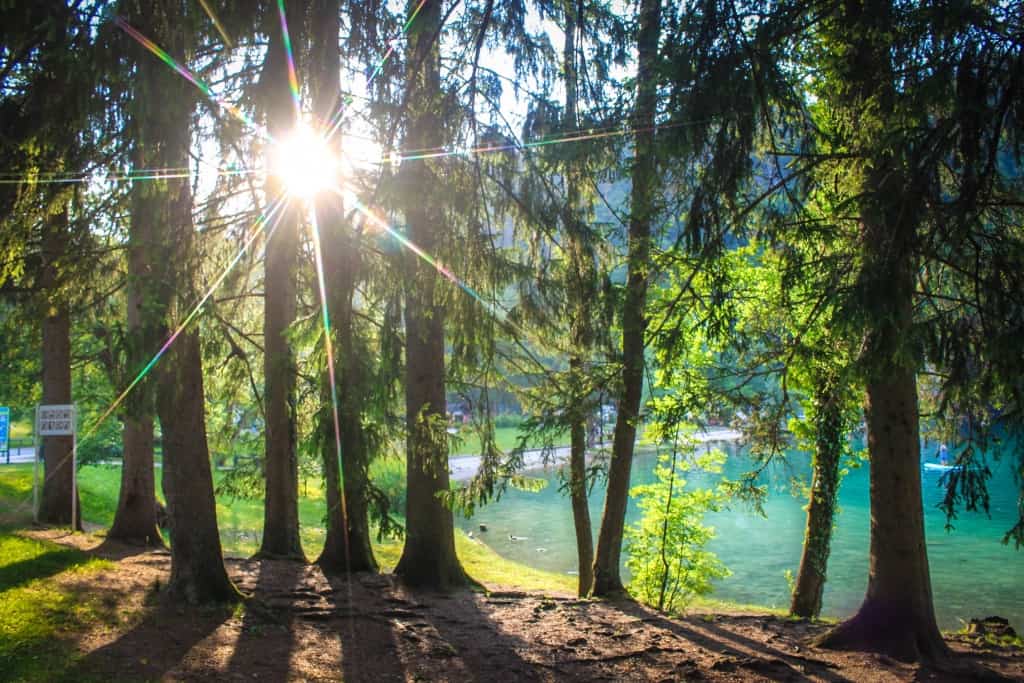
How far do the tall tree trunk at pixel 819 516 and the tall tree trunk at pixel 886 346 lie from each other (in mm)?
3531

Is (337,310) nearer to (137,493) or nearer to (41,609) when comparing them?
(41,609)

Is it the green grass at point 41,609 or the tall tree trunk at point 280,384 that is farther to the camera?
the tall tree trunk at point 280,384

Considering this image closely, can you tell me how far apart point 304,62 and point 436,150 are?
2.30 metres

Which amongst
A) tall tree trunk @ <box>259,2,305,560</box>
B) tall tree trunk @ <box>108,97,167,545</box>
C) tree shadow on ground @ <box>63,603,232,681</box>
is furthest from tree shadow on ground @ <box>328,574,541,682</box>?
tall tree trunk @ <box>108,97,167,545</box>

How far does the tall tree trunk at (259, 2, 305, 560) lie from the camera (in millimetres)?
8078

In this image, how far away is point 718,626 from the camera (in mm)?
7637

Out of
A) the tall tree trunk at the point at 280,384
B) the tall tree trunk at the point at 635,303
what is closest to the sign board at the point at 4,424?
the tall tree trunk at the point at 280,384

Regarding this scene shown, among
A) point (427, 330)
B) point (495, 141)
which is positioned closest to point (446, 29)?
point (495, 141)

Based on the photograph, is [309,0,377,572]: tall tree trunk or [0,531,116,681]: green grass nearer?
[0,531,116,681]: green grass

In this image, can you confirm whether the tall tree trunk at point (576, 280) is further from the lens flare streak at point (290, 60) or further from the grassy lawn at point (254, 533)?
the grassy lawn at point (254, 533)

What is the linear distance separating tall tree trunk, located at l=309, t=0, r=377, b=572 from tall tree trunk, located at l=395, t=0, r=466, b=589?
62 cm

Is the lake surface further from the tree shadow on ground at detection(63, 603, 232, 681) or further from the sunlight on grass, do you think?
the tree shadow on ground at detection(63, 603, 232, 681)

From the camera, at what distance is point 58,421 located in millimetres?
10484

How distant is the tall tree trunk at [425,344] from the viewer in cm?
606
